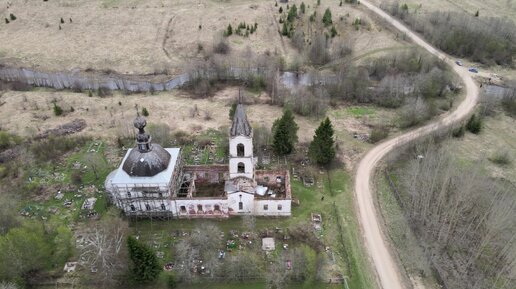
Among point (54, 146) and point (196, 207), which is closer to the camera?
point (196, 207)

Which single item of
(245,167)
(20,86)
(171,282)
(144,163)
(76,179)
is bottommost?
(171,282)

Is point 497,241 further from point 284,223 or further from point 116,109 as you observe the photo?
point 116,109

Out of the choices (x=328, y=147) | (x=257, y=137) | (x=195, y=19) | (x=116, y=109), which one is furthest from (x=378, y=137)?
(x=195, y=19)

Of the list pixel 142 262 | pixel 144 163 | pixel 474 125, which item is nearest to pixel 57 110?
pixel 144 163

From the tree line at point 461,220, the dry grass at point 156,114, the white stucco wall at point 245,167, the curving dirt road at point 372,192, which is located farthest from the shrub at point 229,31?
the tree line at point 461,220

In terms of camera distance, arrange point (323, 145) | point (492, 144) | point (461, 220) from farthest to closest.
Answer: point (492, 144) < point (323, 145) < point (461, 220)

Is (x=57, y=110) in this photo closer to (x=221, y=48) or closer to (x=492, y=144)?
(x=221, y=48)

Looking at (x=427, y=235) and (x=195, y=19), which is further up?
(x=195, y=19)
